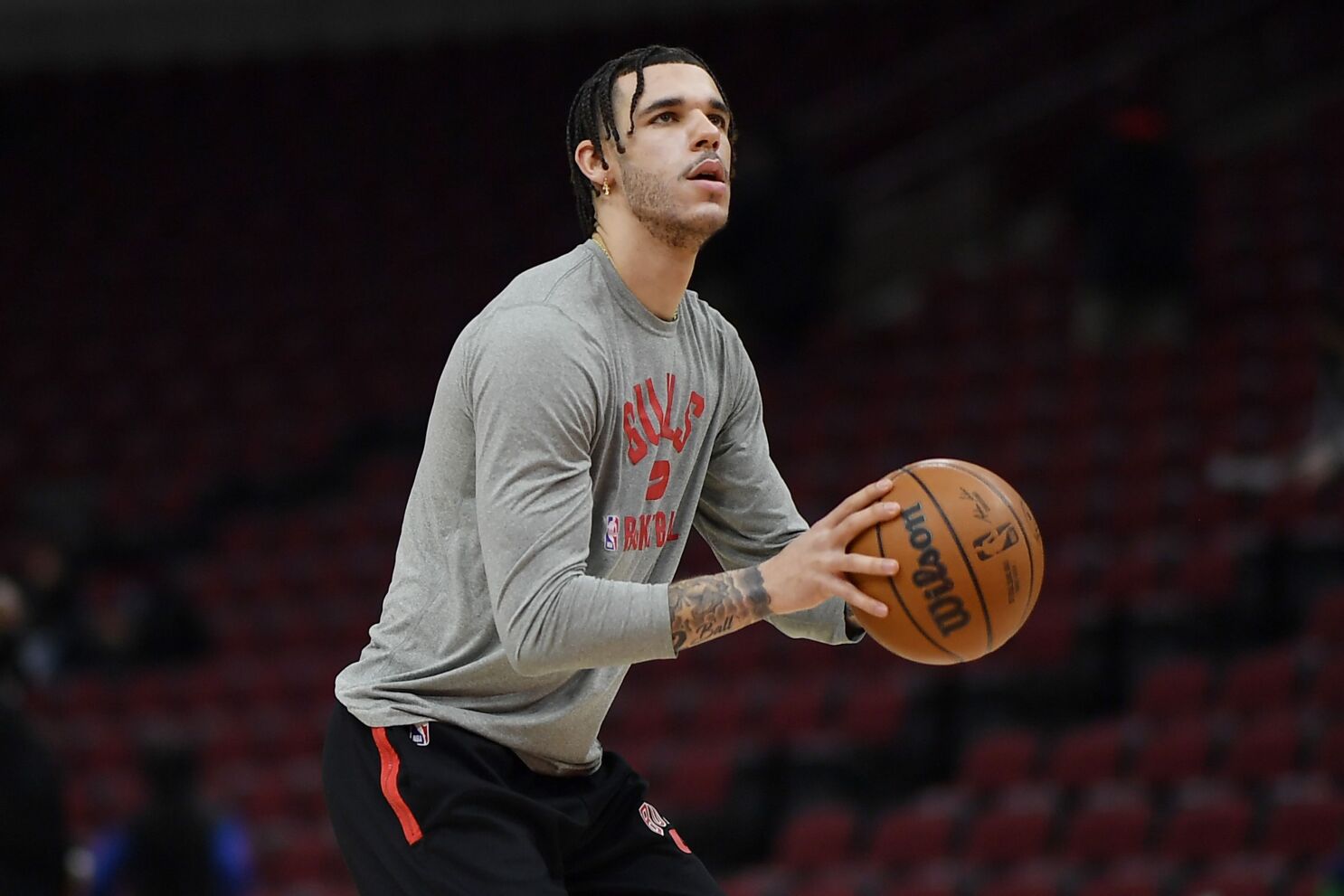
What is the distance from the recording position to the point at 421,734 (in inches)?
125

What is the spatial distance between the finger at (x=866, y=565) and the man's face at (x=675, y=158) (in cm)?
62

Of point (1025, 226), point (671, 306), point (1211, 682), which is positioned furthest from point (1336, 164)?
point (671, 306)

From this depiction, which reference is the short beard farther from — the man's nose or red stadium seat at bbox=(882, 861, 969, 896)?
red stadium seat at bbox=(882, 861, 969, 896)

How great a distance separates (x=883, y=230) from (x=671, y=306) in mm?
9628

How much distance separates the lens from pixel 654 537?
328 centimetres

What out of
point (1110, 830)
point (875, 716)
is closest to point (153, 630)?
point (875, 716)

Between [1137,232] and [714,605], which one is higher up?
[1137,232]

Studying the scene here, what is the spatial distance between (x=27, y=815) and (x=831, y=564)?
326 centimetres

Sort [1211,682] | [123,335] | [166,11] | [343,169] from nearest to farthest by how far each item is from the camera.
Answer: [1211,682] → [123,335] → [343,169] → [166,11]

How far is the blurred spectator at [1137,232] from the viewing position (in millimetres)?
10117

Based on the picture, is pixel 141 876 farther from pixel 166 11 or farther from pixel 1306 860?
pixel 166 11

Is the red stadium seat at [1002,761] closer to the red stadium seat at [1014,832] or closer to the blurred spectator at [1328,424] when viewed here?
the red stadium seat at [1014,832]

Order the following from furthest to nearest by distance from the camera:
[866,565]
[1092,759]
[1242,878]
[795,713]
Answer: [795,713], [1092,759], [1242,878], [866,565]

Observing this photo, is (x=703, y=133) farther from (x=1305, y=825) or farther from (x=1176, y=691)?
(x=1176, y=691)
